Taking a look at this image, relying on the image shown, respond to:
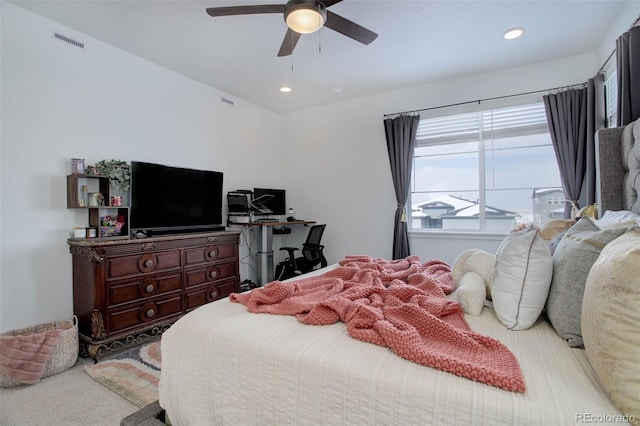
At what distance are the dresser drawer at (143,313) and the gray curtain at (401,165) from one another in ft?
8.85

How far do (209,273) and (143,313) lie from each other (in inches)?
30.3

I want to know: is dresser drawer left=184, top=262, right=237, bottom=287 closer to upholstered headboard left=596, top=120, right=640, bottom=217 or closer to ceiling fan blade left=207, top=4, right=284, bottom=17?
ceiling fan blade left=207, top=4, right=284, bottom=17

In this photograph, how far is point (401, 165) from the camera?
416 cm

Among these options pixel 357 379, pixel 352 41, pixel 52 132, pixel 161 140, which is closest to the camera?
pixel 357 379

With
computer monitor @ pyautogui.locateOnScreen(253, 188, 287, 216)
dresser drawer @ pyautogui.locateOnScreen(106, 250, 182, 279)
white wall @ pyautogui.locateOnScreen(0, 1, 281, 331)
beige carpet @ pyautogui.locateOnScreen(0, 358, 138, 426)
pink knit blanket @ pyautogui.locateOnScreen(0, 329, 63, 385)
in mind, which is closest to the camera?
beige carpet @ pyautogui.locateOnScreen(0, 358, 138, 426)

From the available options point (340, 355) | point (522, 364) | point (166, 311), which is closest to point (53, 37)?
point (166, 311)

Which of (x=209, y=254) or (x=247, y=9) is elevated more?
(x=247, y=9)

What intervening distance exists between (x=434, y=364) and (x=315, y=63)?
3328mm

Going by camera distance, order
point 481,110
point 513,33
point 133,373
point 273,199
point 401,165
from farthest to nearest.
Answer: point 273,199 → point 401,165 → point 481,110 → point 513,33 → point 133,373

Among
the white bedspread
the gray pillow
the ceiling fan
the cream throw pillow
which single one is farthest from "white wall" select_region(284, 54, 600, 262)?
the cream throw pillow

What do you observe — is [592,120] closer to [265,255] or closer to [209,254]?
[265,255]

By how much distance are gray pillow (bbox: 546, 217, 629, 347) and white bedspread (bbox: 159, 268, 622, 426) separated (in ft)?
0.21

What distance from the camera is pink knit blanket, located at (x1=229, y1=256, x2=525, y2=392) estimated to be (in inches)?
37.5

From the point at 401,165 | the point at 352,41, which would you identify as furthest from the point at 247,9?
the point at 401,165
